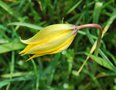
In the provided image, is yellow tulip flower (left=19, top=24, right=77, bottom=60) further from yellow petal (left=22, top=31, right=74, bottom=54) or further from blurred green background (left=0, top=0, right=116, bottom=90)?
blurred green background (left=0, top=0, right=116, bottom=90)

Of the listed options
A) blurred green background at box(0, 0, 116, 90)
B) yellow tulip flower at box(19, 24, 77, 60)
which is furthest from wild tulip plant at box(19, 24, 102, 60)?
blurred green background at box(0, 0, 116, 90)

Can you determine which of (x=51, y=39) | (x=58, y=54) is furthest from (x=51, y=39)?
(x=58, y=54)

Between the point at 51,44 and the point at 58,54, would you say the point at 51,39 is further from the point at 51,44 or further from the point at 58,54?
the point at 58,54

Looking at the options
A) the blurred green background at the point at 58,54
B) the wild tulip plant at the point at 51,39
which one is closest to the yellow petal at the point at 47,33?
the wild tulip plant at the point at 51,39

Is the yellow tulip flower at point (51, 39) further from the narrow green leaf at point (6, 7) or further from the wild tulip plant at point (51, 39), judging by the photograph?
the narrow green leaf at point (6, 7)

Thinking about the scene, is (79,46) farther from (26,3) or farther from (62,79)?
(26,3)

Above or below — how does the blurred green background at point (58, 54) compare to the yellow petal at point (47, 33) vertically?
above

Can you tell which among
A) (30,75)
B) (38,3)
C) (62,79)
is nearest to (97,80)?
(62,79)
